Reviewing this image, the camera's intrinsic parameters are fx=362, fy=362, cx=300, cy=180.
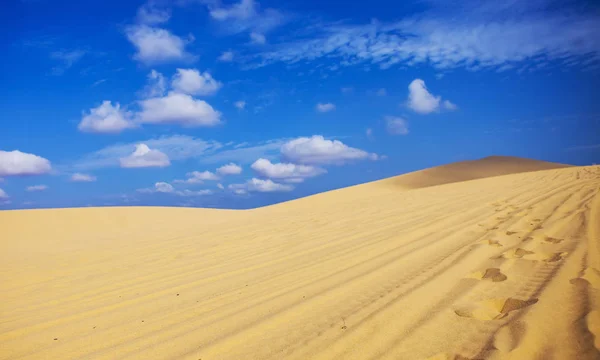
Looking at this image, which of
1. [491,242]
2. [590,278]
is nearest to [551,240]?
[491,242]

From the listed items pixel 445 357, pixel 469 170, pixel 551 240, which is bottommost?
pixel 445 357

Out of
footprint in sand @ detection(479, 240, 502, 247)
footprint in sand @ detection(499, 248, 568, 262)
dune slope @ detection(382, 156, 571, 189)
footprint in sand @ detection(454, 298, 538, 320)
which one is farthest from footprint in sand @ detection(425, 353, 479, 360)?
dune slope @ detection(382, 156, 571, 189)

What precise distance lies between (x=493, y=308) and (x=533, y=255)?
1.36 meters

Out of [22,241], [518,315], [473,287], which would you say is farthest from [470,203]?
[22,241]

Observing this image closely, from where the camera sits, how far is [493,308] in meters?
2.46

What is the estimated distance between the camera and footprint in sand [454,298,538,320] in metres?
2.35

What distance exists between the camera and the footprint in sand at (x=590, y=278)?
2569 mm

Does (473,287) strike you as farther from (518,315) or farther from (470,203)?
(470,203)

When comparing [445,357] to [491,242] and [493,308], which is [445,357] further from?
[491,242]

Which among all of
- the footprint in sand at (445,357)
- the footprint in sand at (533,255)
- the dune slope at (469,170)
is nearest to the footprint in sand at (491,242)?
the footprint in sand at (533,255)

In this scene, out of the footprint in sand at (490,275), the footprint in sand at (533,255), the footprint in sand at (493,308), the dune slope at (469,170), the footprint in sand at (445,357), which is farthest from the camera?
the dune slope at (469,170)

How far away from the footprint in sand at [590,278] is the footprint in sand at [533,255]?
0.42 m

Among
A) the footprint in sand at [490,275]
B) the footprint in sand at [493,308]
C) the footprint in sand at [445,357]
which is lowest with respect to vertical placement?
the footprint in sand at [445,357]

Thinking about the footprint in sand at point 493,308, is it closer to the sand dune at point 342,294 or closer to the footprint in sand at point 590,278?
the sand dune at point 342,294
